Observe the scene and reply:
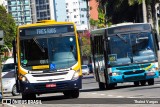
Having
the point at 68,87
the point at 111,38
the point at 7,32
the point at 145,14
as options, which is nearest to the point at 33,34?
the point at 68,87

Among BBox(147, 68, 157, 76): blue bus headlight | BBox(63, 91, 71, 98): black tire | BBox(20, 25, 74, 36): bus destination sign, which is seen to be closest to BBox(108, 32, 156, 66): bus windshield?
BBox(147, 68, 157, 76): blue bus headlight

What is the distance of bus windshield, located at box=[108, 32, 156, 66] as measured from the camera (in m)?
29.5

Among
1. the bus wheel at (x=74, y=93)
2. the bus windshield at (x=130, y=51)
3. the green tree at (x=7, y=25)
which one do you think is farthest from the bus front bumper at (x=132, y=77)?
the green tree at (x=7, y=25)

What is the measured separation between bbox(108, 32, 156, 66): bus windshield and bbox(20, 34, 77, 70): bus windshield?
17.7ft

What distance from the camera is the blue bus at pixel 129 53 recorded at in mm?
29500

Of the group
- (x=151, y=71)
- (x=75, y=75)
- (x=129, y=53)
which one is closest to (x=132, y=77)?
(x=151, y=71)

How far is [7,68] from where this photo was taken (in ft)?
131

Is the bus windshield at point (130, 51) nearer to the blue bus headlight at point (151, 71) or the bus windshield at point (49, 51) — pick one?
the blue bus headlight at point (151, 71)

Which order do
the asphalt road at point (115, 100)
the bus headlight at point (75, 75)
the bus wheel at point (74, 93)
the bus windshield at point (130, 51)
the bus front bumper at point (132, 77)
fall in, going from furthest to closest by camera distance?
the bus front bumper at point (132, 77), the bus windshield at point (130, 51), the bus wheel at point (74, 93), the bus headlight at point (75, 75), the asphalt road at point (115, 100)

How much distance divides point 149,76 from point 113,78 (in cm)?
167

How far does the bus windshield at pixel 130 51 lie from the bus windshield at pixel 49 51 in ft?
17.7

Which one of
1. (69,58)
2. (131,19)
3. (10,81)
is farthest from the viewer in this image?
(131,19)

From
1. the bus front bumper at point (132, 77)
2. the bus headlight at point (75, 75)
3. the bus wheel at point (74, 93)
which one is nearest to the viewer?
the bus headlight at point (75, 75)

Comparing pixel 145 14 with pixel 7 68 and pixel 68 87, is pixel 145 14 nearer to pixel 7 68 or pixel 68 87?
pixel 7 68
